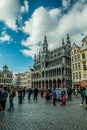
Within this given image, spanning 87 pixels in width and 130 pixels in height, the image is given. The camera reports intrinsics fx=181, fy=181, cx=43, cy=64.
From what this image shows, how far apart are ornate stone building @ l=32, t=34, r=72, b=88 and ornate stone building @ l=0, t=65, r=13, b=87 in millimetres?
56323

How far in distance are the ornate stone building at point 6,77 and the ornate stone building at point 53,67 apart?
56.3 metres

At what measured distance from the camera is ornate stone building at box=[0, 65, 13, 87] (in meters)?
147

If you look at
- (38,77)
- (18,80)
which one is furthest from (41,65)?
(18,80)

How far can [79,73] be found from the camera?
6100 centimetres

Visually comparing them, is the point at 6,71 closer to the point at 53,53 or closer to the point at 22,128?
the point at 53,53

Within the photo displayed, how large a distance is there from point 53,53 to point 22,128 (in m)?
79.7

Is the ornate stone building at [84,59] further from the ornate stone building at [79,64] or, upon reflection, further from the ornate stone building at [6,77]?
the ornate stone building at [6,77]

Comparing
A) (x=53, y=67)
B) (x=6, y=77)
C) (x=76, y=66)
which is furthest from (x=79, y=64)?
(x=6, y=77)

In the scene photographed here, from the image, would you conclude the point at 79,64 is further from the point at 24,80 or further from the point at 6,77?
the point at 6,77

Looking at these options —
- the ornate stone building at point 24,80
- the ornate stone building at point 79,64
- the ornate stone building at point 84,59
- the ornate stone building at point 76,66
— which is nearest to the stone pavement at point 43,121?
the ornate stone building at point 79,64

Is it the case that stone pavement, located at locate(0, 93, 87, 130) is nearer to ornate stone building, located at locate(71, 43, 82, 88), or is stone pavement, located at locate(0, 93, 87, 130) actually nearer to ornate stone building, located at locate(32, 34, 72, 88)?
ornate stone building, located at locate(71, 43, 82, 88)

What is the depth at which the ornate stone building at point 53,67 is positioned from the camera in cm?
7488

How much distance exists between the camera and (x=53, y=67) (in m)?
80.7

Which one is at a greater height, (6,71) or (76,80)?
(6,71)
